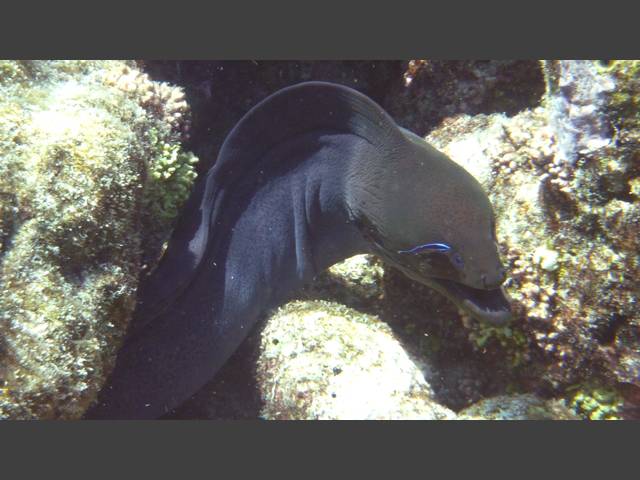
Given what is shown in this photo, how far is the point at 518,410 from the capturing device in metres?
2.86

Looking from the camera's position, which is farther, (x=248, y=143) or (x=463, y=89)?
(x=463, y=89)

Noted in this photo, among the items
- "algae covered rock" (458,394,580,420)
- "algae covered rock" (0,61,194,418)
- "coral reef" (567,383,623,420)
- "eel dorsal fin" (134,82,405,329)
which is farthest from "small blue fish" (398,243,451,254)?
"algae covered rock" (0,61,194,418)

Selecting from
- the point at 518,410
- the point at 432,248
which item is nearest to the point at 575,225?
the point at 432,248

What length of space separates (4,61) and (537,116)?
3781mm

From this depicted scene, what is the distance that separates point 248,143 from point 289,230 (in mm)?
872

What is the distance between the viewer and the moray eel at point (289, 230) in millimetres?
3203

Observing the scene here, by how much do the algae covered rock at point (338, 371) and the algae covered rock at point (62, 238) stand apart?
46.1 inches

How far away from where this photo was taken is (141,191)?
9.22 ft

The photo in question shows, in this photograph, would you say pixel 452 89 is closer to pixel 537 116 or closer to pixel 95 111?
pixel 537 116

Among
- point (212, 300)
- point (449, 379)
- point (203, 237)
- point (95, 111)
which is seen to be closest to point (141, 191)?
point (95, 111)

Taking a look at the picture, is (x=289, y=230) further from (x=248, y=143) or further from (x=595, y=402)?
(x=595, y=402)

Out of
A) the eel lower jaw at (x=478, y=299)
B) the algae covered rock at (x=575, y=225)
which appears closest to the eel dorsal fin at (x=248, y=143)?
the algae covered rock at (x=575, y=225)

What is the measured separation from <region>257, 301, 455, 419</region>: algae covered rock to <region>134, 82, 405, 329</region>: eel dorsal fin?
90cm

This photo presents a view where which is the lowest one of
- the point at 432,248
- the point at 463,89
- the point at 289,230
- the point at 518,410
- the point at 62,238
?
the point at 518,410
